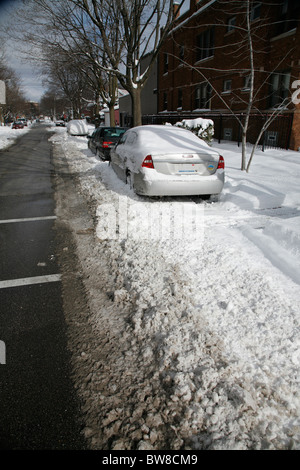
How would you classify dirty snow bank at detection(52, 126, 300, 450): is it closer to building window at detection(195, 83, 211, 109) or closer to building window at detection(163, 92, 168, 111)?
building window at detection(195, 83, 211, 109)

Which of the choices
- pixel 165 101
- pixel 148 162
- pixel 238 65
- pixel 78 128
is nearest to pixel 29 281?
pixel 148 162

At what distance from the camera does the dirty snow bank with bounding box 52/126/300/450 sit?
1887 millimetres

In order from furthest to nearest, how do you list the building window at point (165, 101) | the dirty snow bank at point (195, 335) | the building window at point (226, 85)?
the building window at point (165, 101), the building window at point (226, 85), the dirty snow bank at point (195, 335)

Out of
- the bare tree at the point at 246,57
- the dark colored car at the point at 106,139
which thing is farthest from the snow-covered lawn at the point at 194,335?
the bare tree at the point at 246,57

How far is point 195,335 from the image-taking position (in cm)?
258

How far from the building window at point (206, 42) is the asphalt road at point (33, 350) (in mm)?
20806

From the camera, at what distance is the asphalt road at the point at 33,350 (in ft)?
6.20

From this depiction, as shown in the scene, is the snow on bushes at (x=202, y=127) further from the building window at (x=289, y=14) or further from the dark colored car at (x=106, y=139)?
the building window at (x=289, y=14)

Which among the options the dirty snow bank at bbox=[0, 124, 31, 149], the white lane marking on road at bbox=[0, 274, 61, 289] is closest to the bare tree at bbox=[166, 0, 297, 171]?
the white lane marking on road at bbox=[0, 274, 61, 289]

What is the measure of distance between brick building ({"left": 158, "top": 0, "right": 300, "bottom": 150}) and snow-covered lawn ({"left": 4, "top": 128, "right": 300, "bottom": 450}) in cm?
547

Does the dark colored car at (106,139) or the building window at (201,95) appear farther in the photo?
the building window at (201,95)

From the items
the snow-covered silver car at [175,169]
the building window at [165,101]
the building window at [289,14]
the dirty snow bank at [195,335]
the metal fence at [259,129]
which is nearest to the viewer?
the dirty snow bank at [195,335]
